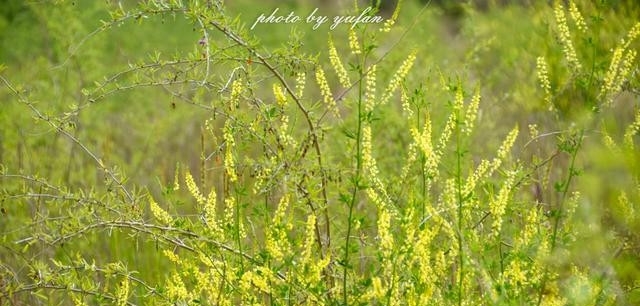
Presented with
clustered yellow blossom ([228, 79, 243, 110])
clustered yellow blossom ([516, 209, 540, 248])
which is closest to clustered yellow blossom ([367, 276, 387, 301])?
clustered yellow blossom ([516, 209, 540, 248])

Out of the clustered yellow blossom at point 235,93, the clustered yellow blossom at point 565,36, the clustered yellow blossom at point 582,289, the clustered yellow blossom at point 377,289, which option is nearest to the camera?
the clustered yellow blossom at point 582,289

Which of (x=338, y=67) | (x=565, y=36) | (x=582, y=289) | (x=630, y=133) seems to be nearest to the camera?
(x=582, y=289)

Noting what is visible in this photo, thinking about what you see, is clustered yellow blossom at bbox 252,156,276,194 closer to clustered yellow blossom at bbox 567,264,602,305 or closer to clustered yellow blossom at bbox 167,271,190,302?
clustered yellow blossom at bbox 167,271,190,302

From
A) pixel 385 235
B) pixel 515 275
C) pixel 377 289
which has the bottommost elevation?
pixel 515 275

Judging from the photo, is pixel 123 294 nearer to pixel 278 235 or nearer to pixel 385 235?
pixel 278 235

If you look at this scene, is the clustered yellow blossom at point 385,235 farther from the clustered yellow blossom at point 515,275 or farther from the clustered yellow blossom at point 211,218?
the clustered yellow blossom at point 211,218

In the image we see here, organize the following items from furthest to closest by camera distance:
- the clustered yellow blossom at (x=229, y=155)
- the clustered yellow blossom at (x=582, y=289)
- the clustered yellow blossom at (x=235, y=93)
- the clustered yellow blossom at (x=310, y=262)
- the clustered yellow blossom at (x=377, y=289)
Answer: the clustered yellow blossom at (x=235, y=93) → the clustered yellow blossom at (x=229, y=155) → the clustered yellow blossom at (x=310, y=262) → the clustered yellow blossom at (x=377, y=289) → the clustered yellow blossom at (x=582, y=289)

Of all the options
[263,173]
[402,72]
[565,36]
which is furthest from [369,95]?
[565,36]

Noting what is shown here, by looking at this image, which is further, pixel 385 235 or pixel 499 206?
pixel 499 206

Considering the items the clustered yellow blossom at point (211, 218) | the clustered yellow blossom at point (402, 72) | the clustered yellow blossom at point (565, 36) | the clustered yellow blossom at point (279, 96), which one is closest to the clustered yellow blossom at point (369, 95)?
the clustered yellow blossom at point (402, 72)

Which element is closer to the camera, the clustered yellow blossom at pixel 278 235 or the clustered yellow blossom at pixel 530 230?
the clustered yellow blossom at pixel 278 235

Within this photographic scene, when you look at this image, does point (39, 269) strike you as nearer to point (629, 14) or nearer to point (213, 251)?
point (213, 251)

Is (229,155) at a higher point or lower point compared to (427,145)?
higher

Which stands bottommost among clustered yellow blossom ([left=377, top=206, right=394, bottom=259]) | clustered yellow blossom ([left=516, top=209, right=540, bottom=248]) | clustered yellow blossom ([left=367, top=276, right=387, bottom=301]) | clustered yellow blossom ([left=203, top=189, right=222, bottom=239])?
clustered yellow blossom ([left=516, top=209, right=540, bottom=248])
